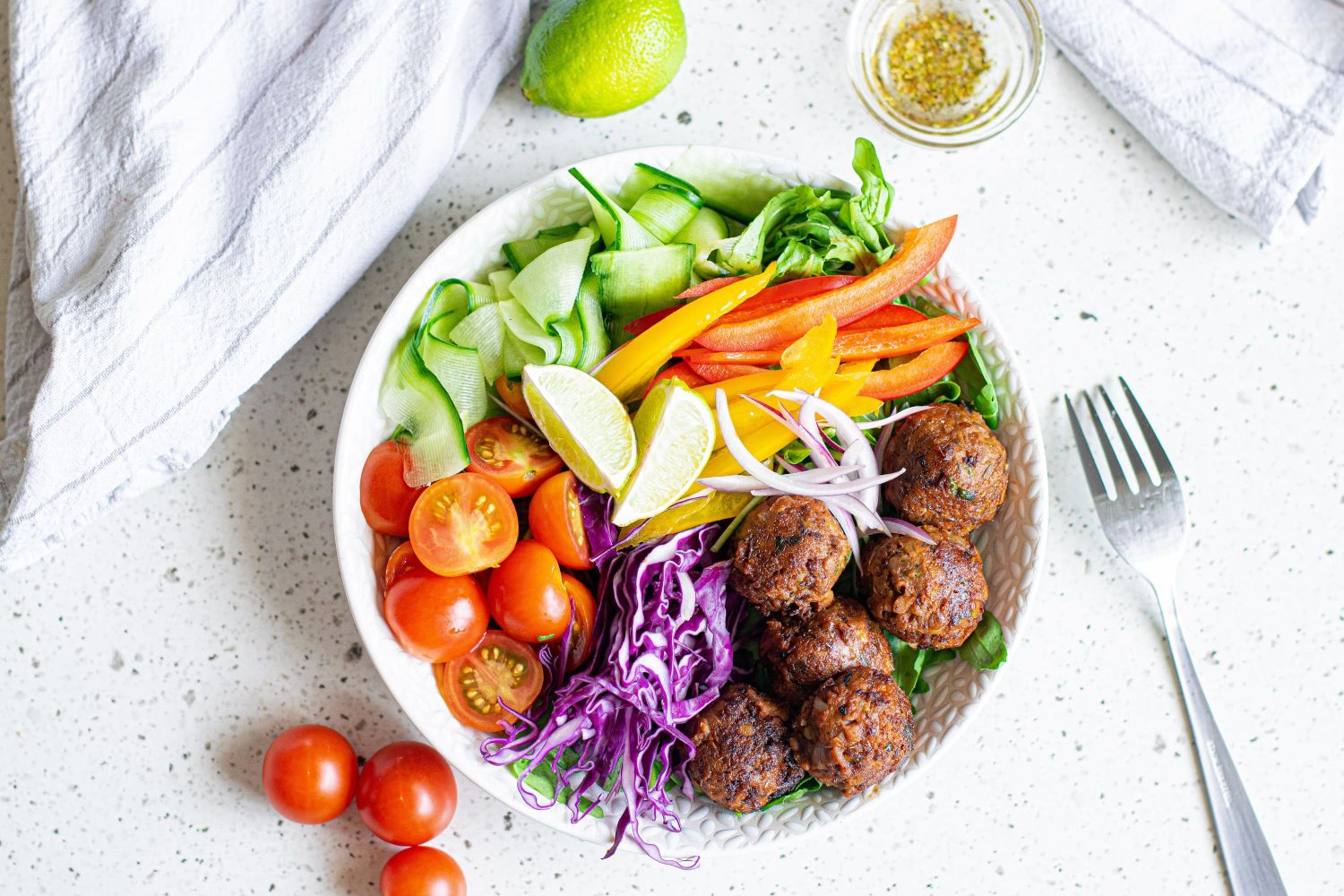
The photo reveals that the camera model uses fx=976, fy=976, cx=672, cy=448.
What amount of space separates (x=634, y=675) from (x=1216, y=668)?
138 centimetres

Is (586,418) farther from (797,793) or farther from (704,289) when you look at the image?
(797,793)


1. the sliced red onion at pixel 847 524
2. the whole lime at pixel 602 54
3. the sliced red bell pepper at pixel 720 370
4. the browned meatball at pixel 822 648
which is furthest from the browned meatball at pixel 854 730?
the whole lime at pixel 602 54

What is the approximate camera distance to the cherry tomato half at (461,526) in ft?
6.03

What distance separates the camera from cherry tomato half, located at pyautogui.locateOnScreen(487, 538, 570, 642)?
1854 millimetres

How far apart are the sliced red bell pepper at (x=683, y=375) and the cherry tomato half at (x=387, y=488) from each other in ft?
1.67

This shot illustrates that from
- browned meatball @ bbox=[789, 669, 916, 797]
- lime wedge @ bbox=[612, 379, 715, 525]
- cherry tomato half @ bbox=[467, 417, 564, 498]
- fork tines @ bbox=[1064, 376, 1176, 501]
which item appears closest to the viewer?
browned meatball @ bbox=[789, 669, 916, 797]

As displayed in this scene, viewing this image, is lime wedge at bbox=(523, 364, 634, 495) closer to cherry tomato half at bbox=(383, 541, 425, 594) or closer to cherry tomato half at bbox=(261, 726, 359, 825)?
cherry tomato half at bbox=(383, 541, 425, 594)

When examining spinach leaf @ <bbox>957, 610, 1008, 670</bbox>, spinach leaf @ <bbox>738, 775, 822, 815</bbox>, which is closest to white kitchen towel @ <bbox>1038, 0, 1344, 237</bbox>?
spinach leaf @ <bbox>957, 610, 1008, 670</bbox>

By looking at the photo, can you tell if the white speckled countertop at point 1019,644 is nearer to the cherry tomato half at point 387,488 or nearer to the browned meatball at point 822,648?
the cherry tomato half at point 387,488

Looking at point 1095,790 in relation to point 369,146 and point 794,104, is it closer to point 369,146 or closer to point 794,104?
point 794,104

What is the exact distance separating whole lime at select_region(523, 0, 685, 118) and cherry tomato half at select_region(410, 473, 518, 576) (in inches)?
30.8

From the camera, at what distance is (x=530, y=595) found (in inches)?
72.9

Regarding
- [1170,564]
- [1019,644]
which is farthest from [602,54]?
[1170,564]

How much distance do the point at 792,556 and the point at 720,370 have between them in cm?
40
